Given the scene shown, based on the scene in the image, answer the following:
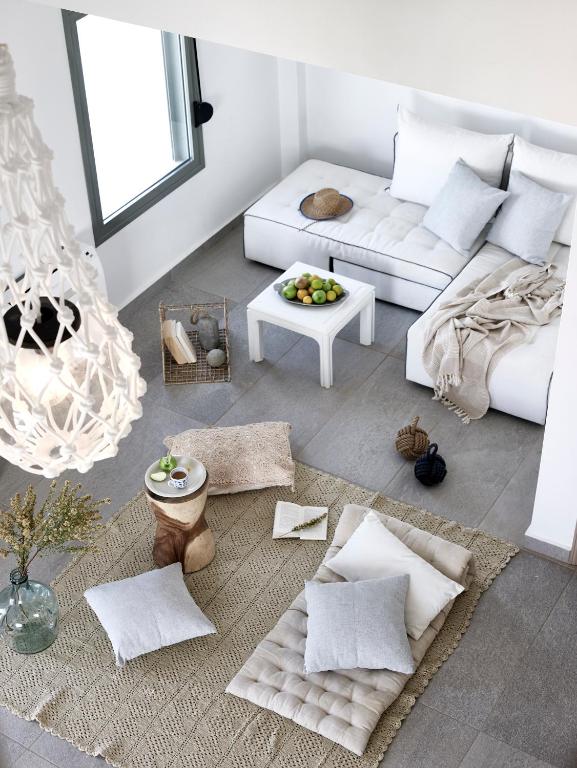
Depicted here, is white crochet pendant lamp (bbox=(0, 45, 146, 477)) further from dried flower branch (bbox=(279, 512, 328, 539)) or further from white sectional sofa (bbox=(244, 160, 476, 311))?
white sectional sofa (bbox=(244, 160, 476, 311))

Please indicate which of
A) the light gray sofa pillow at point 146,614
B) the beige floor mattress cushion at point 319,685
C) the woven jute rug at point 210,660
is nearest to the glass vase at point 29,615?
the woven jute rug at point 210,660

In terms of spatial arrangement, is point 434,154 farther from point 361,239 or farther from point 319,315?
point 319,315

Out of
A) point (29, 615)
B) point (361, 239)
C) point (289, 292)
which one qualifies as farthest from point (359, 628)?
point (361, 239)

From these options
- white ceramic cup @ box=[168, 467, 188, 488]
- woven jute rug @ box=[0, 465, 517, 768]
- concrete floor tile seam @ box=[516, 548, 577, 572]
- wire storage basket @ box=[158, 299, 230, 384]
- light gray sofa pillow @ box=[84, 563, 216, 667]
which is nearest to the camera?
woven jute rug @ box=[0, 465, 517, 768]

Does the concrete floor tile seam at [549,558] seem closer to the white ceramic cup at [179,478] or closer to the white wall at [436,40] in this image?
the white ceramic cup at [179,478]

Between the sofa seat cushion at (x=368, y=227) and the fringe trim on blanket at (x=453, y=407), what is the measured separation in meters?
0.75

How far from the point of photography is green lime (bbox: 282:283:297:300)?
5805mm

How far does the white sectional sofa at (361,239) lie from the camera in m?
6.18

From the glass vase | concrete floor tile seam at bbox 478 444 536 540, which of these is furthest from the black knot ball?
the glass vase

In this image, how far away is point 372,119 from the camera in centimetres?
701

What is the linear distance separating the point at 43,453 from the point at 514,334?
3622 millimetres

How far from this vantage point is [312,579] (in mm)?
4707

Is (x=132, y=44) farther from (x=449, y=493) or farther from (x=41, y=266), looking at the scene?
(x=41, y=266)

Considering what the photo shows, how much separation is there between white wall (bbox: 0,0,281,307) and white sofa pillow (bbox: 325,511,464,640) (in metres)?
2.46
